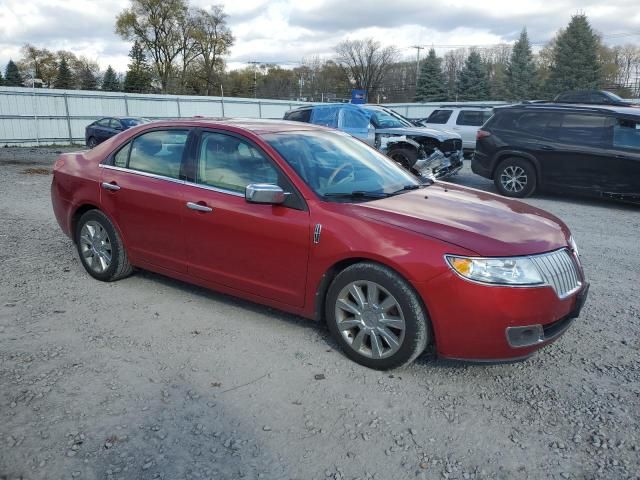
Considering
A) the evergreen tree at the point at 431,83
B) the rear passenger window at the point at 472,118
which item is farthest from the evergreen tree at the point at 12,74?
the rear passenger window at the point at 472,118

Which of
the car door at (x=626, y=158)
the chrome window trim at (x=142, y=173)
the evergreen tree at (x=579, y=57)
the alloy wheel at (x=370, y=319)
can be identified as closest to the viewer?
the alloy wheel at (x=370, y=319)

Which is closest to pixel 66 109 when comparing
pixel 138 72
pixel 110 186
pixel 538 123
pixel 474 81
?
pixel 538 123

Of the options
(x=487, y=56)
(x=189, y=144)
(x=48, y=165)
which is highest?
(x=487, y=56)

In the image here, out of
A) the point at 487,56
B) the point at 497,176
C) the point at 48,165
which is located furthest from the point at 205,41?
the point at 497,176

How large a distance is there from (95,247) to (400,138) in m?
8.11

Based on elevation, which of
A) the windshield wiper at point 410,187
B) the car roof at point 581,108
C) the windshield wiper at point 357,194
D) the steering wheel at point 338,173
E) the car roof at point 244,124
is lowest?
the windshield wiper at point 410,187

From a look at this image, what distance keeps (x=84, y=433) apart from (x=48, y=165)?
15.6m

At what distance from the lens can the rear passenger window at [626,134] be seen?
30.1 feet

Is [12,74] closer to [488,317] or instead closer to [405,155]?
[405,155]

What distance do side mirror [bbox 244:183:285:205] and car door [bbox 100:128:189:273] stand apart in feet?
2.86

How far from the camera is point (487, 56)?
211 ft

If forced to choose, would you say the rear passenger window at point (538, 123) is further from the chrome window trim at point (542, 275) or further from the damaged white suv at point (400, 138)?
the chrome window trim at point (542, 275)

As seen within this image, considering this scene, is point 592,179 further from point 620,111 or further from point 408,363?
point 408,363

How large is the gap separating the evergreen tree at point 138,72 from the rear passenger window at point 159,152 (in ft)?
183
